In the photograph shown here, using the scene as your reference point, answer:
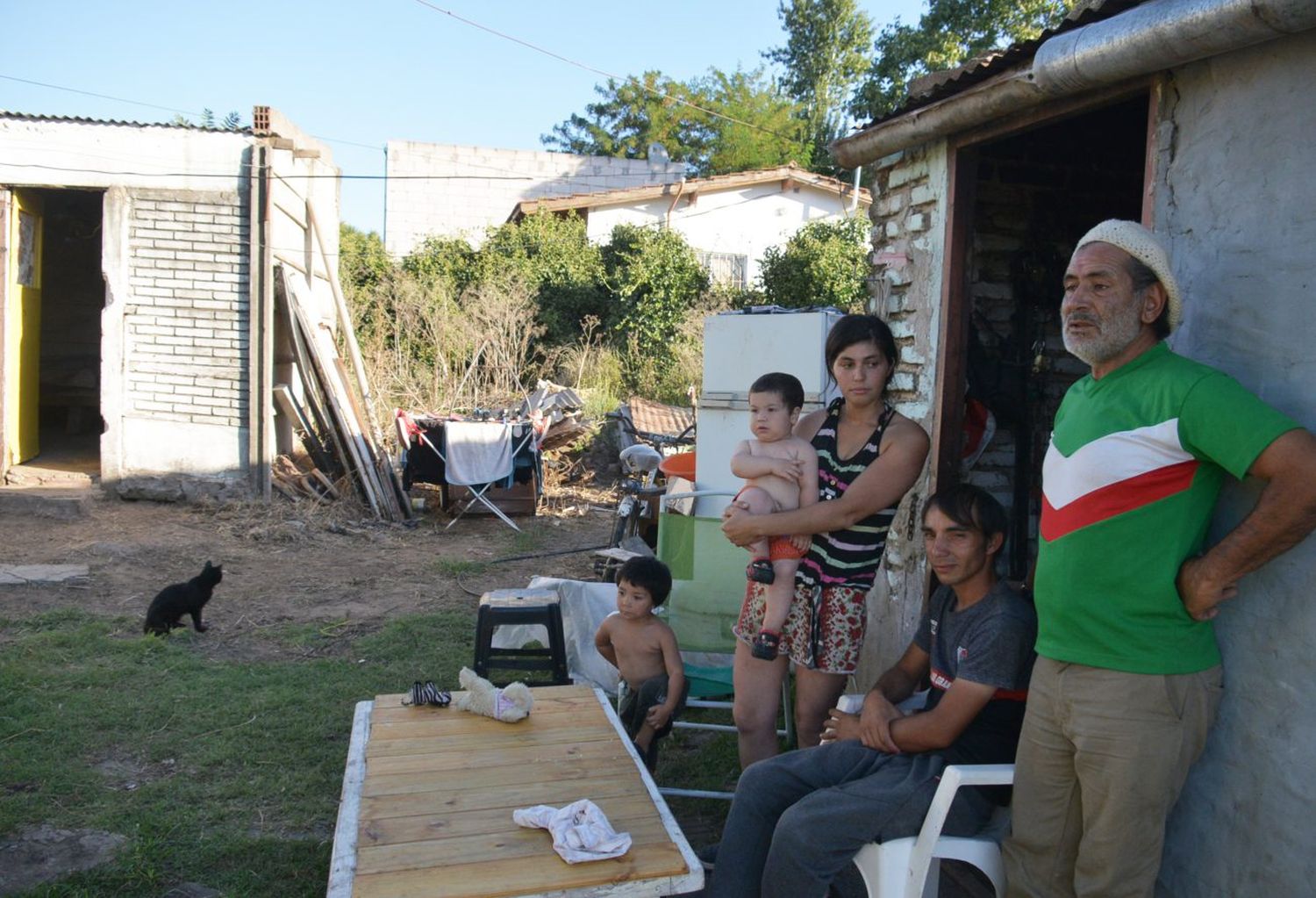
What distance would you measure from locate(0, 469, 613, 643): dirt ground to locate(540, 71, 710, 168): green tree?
2575cm

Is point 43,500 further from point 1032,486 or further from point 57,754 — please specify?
point 1032,486

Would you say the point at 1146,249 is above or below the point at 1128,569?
above

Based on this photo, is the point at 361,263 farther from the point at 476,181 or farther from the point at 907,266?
the point at 907,266

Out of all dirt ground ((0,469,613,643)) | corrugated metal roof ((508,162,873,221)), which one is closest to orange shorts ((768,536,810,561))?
dirt ground ((0,469,613,643))

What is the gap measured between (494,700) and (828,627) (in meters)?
1.13

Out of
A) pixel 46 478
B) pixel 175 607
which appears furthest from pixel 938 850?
pixel 46 478

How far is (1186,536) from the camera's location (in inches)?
86.2

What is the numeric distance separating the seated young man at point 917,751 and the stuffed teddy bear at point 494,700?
816mm

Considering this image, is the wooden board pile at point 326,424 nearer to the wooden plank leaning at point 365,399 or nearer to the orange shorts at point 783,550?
the wooden plank leaning at point 365,399

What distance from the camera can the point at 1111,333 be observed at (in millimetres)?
2293

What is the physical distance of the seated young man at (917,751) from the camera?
103 inches

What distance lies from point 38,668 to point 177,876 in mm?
2705

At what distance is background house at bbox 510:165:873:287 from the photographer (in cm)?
1989

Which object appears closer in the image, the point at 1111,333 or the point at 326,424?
the point at 1111,333
